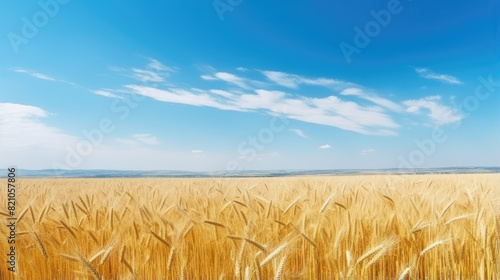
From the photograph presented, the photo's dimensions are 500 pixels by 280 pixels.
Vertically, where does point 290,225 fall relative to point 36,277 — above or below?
above

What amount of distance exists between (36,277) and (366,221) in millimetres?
2385

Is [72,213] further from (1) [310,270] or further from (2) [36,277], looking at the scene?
(1) [310,270]

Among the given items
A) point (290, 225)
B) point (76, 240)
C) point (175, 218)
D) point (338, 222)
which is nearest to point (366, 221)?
point (338, 222)

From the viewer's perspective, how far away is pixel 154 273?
2436mm

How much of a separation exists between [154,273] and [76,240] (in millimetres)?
743

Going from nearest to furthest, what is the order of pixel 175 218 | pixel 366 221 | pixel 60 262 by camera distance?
→ pixel 60 262, pixel 366 221, pixel 175 218

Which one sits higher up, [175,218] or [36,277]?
[175,218]

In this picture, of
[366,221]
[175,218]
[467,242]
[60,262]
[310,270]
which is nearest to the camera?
[310,270]

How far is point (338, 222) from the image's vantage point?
2.75m

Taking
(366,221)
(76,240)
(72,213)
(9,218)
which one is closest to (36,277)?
(76,240)

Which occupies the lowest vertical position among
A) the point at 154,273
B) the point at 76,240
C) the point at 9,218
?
the point at 154,273

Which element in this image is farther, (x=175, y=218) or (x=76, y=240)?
(x=175, y=218)

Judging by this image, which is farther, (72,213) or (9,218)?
(72,213)

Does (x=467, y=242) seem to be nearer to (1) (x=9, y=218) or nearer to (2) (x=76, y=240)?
(2) (x=76, y=240)
